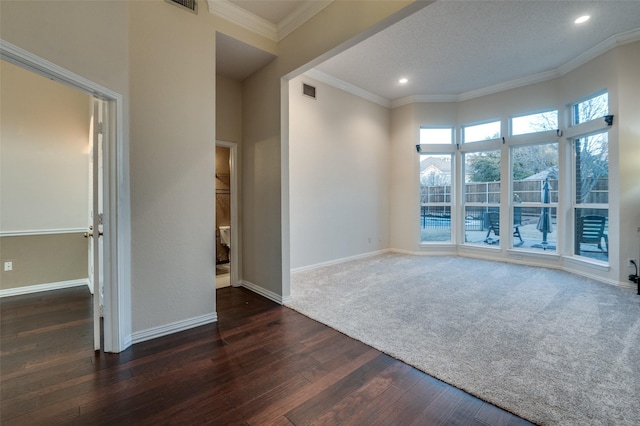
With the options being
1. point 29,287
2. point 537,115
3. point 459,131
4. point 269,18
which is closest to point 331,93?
point 269,18

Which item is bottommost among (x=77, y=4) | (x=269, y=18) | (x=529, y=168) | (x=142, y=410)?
(x=142, y=410)

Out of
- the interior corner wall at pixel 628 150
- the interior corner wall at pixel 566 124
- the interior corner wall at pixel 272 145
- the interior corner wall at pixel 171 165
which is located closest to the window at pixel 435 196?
the interior corner wall at pixel 566 124

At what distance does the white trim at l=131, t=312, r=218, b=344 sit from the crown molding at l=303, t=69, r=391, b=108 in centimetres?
418

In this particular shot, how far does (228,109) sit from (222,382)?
3.41 metres

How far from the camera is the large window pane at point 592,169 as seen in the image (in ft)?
13.8

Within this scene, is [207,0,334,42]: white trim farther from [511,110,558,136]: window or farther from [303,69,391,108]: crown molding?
[511,110,558,136]: window

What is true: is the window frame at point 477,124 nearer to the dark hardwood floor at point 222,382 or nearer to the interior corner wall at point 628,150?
the interior corner wall at point 628,150

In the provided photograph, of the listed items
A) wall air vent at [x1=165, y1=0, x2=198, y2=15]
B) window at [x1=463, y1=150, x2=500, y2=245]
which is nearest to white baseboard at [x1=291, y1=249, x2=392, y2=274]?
window at [x1=463, y1=150, x2=500, y2=245]

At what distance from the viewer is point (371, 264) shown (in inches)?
209

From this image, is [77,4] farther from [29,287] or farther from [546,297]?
[546,297]

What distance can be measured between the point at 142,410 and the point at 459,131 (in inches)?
268

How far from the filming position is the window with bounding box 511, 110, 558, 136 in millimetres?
5027

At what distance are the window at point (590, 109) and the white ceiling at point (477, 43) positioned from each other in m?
0.65

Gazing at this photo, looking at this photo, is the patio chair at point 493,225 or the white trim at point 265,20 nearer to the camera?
the white trim at point 265,20
